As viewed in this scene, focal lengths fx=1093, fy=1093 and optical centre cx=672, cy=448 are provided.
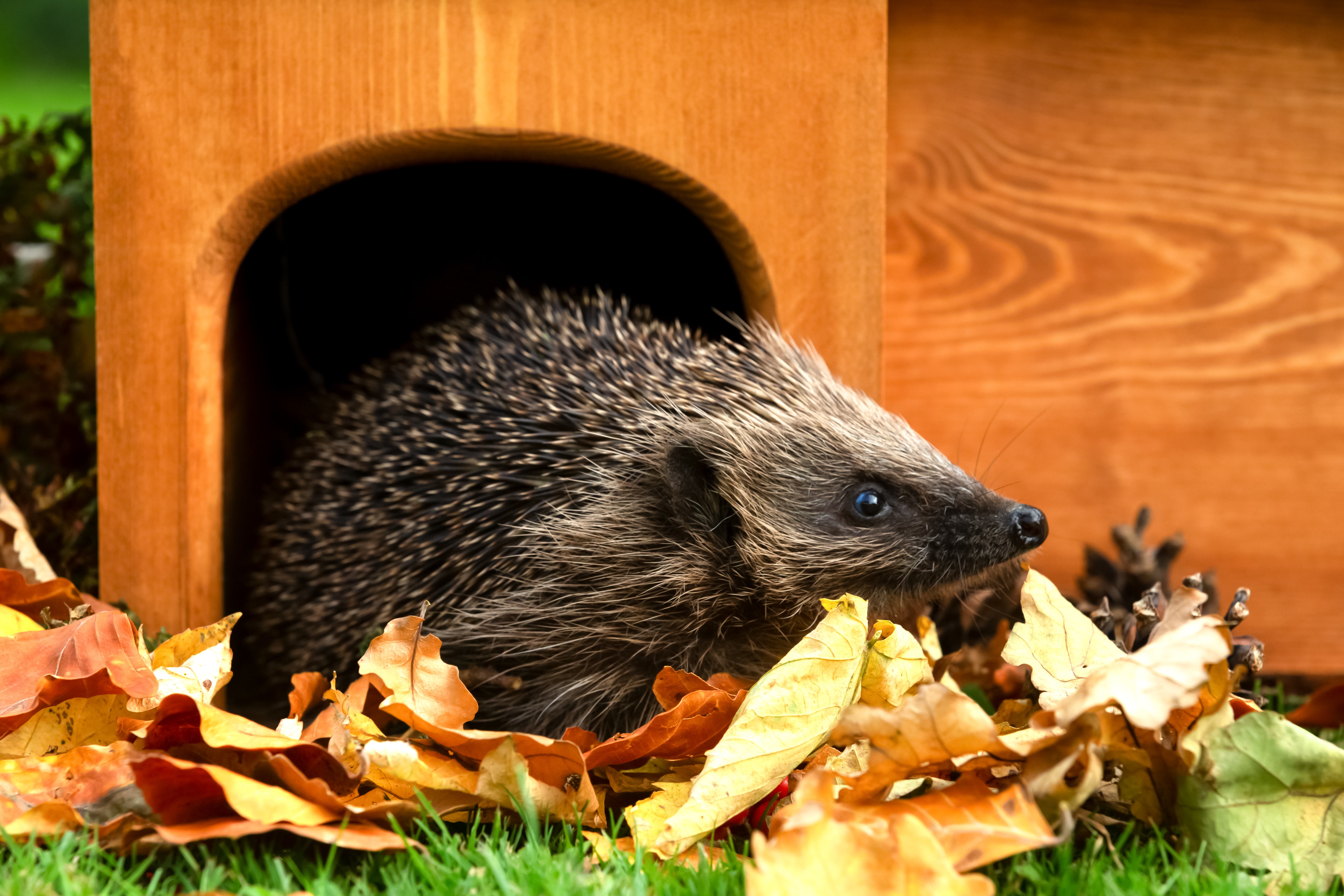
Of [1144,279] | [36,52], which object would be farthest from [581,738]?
[36,52]

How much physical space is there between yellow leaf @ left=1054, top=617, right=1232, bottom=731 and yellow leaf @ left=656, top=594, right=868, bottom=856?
0.41 meters

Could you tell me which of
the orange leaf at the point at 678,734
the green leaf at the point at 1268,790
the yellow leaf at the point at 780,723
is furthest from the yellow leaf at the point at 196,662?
the green leaf at the point at 1268,790

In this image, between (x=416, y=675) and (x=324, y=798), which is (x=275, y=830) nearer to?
(x=324, y=798)

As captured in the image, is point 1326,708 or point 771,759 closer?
point 771,759

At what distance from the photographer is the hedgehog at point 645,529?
2.74m

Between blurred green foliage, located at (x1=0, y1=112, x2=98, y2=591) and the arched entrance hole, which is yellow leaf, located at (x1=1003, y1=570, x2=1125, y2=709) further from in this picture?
blurred green foliage, located at (x1=0, y1=112, x2=98, y2=591)

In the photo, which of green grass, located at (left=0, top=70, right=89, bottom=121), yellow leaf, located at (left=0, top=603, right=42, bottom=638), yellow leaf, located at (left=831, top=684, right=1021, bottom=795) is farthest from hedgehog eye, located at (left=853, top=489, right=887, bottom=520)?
green grass, located at (left=0, top=70, right=89, bottom=121)

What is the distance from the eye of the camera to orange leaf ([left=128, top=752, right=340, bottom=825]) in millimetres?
1824

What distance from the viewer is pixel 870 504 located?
9.03 ft

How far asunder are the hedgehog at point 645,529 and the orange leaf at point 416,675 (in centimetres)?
52

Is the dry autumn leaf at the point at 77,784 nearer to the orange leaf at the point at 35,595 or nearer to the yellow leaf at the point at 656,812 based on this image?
the orange leaf at the point at 35,595

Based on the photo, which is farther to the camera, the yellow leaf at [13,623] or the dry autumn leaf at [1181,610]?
the yellow leaf at [13,623]

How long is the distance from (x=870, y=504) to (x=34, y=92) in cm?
1212

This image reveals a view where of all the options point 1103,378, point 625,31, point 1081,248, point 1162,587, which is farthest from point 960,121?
point 1162,587
